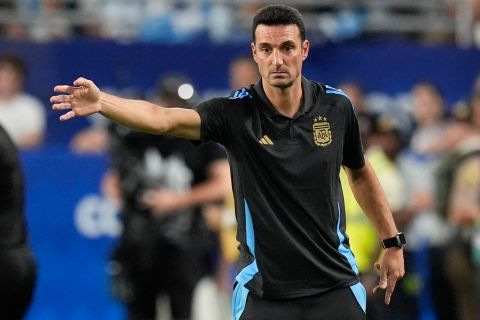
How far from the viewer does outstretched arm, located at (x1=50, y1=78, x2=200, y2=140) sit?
5.78 metres

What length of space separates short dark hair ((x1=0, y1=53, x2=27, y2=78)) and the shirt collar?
594 cm

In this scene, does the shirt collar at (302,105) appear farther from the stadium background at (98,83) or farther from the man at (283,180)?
the stadium background at (98,83)

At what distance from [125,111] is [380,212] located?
1577 mm

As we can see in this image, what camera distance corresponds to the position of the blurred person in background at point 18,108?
12.2 m

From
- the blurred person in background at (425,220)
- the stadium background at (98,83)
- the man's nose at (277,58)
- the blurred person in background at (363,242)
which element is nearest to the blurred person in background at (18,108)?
the stadium background at (98,83)

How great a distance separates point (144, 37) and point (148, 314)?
4.23 m

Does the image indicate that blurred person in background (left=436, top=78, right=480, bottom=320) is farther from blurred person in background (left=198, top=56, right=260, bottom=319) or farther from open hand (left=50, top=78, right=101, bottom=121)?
open hand (left=50, top=78, right=101, bottom=121)

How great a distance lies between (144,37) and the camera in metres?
13.8

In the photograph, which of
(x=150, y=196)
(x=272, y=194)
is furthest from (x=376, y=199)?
(x=150, y=196)

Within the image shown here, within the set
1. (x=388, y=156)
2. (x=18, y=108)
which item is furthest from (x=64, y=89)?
(x=18, y=108)

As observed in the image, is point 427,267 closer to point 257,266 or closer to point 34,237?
point 34,237

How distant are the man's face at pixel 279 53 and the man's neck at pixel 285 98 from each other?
73mm

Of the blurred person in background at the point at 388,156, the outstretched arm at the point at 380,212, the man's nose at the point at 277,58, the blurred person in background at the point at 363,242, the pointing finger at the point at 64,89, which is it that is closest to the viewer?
the pointing finger at the point at 64,89

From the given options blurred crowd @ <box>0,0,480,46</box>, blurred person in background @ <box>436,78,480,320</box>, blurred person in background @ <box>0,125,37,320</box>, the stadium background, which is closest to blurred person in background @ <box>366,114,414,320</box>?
blurred person in background @ <box>436,78,480,320</box>
